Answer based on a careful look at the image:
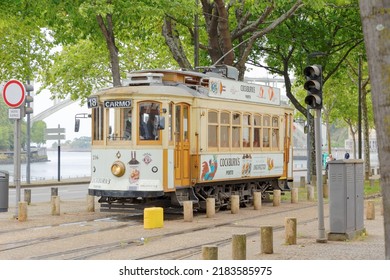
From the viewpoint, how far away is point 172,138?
69.9 feet

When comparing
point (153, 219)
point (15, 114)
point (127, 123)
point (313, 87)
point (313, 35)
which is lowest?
point (153, 219)

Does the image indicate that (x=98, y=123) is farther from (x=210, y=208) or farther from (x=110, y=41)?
(x=110, y=41)

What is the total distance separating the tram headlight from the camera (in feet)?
68.1

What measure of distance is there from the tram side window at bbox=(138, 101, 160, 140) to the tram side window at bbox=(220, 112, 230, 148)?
2.77 meters

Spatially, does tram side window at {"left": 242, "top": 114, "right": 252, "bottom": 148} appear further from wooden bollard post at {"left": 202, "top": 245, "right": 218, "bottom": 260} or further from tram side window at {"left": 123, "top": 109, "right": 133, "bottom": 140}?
wooden bollard post at {"left": 202, "top": 245, "right": 218, "bottom": 260}

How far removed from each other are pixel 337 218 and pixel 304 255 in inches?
95.3

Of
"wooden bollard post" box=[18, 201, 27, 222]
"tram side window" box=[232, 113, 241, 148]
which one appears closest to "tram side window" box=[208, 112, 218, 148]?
"tram side window" box=[232, 113, 241, 148]

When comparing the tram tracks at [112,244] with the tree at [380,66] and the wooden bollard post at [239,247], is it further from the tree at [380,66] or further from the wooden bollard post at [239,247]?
the tree at [380,66]

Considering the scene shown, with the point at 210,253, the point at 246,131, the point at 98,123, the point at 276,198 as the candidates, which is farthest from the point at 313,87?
the point at 276,198

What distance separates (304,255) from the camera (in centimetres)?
1329

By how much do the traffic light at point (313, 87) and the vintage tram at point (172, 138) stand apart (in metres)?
5.96

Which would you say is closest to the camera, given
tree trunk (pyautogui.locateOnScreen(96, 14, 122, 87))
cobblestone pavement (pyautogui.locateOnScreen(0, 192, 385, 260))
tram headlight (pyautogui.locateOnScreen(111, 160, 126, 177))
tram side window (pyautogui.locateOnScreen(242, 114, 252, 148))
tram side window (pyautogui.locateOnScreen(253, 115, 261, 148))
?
cobblestone pavement (pyautogui.locateOnScreen(0, 192, 385, 260))

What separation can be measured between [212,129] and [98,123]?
3.03 meters

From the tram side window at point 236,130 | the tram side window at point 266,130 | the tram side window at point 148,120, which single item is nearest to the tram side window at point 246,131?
the tram side window at point 236,130
